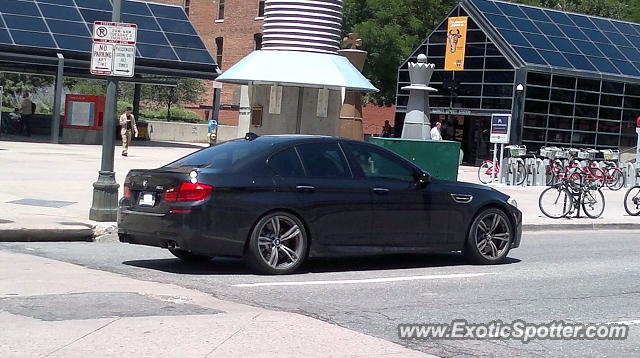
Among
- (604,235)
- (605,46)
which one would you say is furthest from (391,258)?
(605,46)

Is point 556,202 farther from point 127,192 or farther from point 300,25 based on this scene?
point 127,192

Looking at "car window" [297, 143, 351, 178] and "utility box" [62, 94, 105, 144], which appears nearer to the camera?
"car window" [297, 143, 351, 178]

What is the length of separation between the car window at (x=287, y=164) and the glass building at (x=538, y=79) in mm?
27806

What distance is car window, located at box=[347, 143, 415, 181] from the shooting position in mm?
11172

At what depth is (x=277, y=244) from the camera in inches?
409

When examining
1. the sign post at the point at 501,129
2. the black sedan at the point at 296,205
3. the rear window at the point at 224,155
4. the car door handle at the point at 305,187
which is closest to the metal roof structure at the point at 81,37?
the sign post at the point at 501,129

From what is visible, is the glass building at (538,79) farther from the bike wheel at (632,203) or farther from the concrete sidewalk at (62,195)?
the bike wheel at (632,203)

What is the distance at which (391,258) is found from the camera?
1251cm

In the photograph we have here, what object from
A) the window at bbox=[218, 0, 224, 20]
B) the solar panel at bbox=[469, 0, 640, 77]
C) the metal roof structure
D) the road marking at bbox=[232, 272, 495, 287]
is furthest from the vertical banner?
the road marking at bbox=[232, 272, 495, 287]

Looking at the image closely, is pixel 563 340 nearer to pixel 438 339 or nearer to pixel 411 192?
pixel 438 339

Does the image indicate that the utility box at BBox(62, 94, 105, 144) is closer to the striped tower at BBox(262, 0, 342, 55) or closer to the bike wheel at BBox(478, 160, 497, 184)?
the bike wheel at BBox(478, 160, 497, 184)

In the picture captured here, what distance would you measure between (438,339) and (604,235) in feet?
36.5

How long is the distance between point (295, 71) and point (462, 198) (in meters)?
11.4

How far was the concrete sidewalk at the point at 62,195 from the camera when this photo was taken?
43.4 feet
